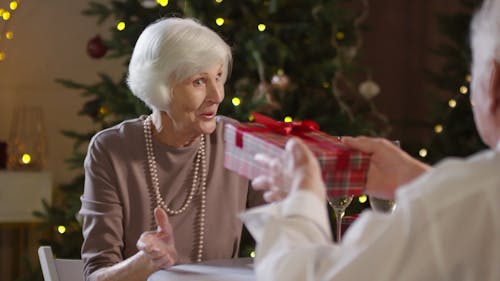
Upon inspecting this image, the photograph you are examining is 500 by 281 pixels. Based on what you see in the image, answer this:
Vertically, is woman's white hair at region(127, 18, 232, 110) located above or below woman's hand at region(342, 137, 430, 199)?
above

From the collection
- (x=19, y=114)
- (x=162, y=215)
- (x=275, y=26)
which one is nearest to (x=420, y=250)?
(x=162, y=215)

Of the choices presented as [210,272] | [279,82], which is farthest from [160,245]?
[279,82]

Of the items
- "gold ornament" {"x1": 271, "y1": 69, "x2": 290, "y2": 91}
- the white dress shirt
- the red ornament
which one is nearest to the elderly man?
the white dress shirt

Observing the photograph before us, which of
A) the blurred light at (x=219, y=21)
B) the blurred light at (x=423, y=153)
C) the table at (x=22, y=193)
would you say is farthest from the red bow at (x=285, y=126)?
the table at (x=22, y=193)

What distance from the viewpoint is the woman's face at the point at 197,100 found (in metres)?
2.58

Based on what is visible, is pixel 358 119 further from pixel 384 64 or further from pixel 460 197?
pixel 460 197

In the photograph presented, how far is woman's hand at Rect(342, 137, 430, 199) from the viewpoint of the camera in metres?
1.85

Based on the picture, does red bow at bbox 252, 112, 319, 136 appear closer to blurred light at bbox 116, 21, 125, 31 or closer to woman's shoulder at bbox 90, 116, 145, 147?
woman's shoulder at bbox 90, 116, 145, 147

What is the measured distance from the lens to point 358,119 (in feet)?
15.1

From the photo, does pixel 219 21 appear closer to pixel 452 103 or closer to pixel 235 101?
pixel 235 101

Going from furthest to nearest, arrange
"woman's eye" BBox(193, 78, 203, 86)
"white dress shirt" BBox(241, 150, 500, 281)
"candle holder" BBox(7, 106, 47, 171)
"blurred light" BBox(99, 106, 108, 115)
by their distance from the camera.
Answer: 1. "candle holder" BBox(7, 106, 47, 171)
2. "blurred light" BBox(99, 106, 108, 115)
3. "woman's eye" BBox(193, 78, 203, 86)
4. "white dress shirt" BBox(241, 150, 500, 281)

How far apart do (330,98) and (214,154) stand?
2.13m

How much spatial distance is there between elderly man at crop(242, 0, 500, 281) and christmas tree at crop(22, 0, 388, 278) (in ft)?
8.19

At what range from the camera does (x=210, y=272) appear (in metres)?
2.15
